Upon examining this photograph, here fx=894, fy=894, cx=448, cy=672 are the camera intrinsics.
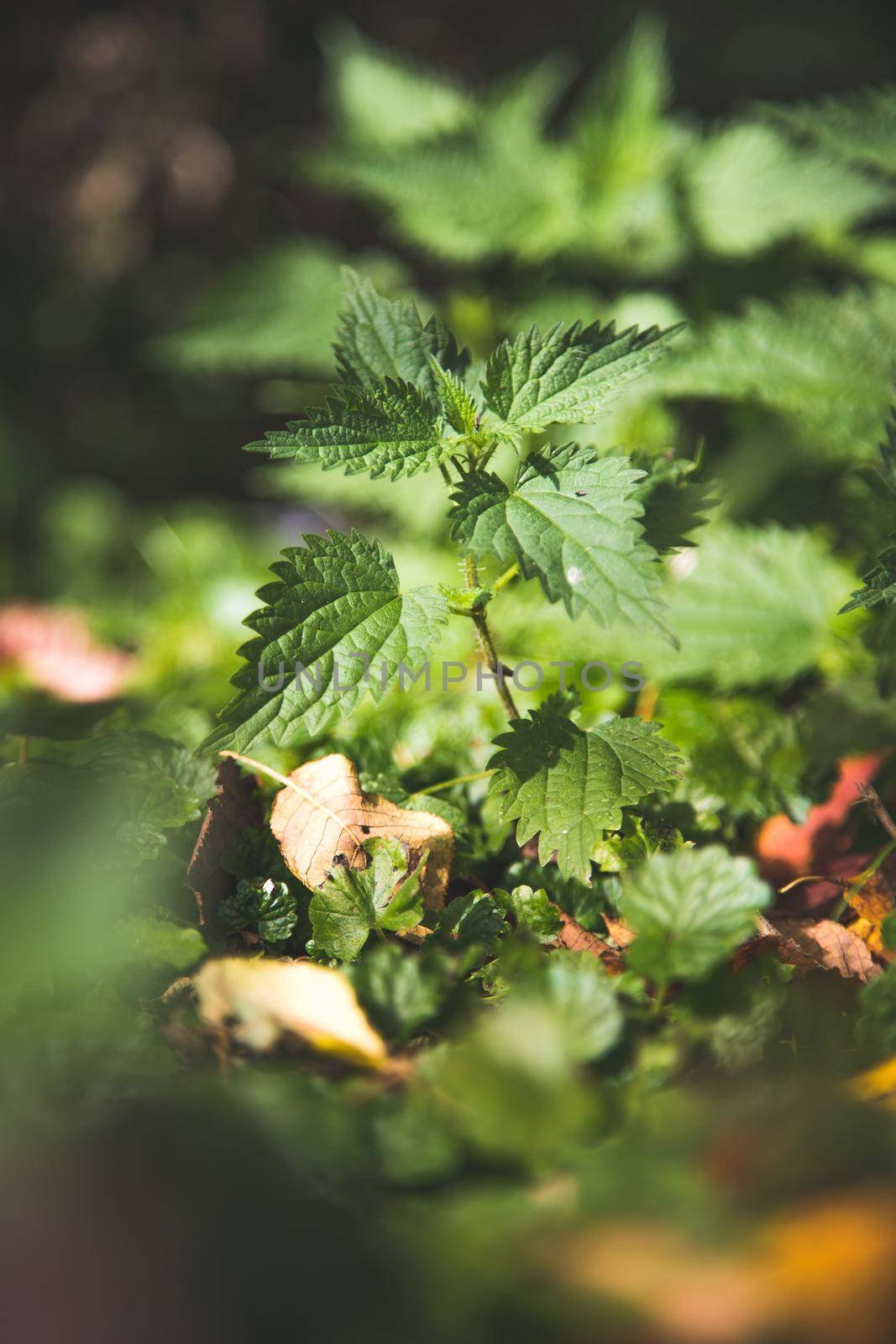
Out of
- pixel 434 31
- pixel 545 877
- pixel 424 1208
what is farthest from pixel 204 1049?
pixel 434 31

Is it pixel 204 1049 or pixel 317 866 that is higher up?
pixel 317 866

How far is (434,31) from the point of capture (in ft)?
12.1

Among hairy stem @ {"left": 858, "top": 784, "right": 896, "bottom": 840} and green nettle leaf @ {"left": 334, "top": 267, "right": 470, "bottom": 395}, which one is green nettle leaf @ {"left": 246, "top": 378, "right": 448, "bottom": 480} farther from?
hairy stem @ {"left": 858, "top": 784, "right": 896, "bottom": 840}

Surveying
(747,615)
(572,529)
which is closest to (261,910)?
(572,529)

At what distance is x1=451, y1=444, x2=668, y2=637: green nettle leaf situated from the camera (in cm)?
95

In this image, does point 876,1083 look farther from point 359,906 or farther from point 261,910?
point 261,910

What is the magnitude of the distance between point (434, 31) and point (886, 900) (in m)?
3.91

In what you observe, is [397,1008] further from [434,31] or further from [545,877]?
[434,31]

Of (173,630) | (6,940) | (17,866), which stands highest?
(173,630)

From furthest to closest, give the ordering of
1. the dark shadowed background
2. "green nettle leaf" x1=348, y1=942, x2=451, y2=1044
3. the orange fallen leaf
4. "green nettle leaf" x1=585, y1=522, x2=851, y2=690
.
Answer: the dark shadowed background
"green nettle leaf" x1=585, y1=522, x2=851, y2=690
"green nettle leaf" x1=348, y1=942, x2=451, y2=1044
the orange fallen leaf

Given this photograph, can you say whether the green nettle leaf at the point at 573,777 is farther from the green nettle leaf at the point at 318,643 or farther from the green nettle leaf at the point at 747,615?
the green nettle leaf at the point at 747,615

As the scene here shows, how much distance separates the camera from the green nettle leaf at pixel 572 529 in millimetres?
950

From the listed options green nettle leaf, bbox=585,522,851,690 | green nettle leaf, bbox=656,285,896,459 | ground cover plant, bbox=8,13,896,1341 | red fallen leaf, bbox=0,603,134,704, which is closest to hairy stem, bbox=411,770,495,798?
ground cover plant, bbox=8,13,896,1341

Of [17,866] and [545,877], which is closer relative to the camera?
[17,866]
